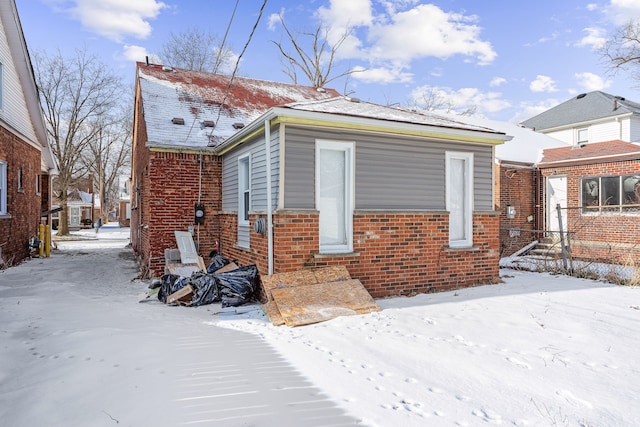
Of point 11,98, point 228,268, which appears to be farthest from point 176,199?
point 11,98

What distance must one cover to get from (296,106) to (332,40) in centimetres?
2354

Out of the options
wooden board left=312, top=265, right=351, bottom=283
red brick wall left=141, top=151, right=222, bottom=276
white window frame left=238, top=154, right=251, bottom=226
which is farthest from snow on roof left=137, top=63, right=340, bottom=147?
wooden board left=312, top=265, right=351, bottom=283

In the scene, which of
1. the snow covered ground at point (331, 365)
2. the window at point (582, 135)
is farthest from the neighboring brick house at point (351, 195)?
the window at point (582, 135)

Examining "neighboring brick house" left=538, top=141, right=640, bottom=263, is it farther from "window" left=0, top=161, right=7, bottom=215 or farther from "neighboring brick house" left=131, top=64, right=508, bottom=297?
"window" left=0, top=161, right=7, bottom=215

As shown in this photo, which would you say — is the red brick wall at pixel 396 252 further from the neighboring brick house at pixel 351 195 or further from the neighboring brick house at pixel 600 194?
the neighboring brick house at pixel 600 194

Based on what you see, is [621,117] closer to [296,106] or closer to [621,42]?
[621,42]

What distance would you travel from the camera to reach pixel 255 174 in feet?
24.2

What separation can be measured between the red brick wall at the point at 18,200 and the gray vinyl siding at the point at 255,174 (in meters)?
6.21

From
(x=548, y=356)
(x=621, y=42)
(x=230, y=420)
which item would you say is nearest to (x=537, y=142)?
(x=621, y=42)

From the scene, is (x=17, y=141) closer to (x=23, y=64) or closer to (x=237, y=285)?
(x=23, y=64)

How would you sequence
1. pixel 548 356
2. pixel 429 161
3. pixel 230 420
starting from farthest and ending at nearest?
pixel 429 161
pixel 548 356
pixel 230 420

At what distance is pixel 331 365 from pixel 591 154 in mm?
13676

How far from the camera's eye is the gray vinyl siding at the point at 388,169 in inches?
251

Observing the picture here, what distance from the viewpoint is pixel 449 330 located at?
5.05 metres
